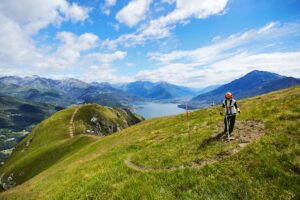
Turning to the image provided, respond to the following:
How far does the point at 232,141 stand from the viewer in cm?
1959

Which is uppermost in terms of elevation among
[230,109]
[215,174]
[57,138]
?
[230,109]

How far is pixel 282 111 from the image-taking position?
24.0 metres

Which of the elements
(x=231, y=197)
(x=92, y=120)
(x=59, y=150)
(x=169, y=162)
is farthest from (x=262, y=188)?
(x=92, y=120)

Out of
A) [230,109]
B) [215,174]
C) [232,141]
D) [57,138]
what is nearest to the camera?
[215,174]

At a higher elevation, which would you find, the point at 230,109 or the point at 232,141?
the point at 230,109

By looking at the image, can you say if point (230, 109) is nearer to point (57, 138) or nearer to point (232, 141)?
point (232, 141)

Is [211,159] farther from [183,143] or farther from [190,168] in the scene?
[183,143]

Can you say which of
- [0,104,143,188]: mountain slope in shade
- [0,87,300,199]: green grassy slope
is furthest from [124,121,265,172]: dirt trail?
[0,104,143,188]: mountain slope in shade

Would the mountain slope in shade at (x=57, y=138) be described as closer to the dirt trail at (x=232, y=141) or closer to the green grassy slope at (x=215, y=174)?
the green grassy slope at (x=215, y=174)

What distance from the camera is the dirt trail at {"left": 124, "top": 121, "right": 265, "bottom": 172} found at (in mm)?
17125

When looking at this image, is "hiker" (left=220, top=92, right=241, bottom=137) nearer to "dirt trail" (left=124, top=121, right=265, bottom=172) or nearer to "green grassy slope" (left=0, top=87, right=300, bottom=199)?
"dirt trail" (left=124, top=121, right=265, bottom=172)

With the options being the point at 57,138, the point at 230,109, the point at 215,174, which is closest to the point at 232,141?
the point at 230,109

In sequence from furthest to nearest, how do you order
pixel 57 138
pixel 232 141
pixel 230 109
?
pixel 57 138 < pixel 230 109 < pixel 232 141

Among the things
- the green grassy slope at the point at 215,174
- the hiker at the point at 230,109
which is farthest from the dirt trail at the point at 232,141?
the hiker at the point at 230,109
